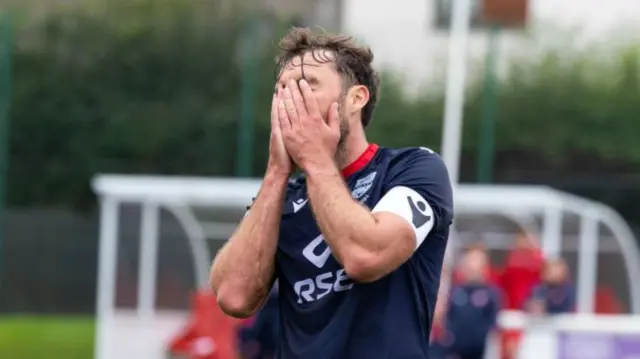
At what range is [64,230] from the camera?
19.2m

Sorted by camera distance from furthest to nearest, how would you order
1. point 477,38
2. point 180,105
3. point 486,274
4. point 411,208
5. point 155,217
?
point 477,38, point 180,105, point 155,217, point 486,274, point 411,208

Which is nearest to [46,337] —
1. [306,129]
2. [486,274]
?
[486,274]

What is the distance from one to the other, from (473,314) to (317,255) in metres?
9.01

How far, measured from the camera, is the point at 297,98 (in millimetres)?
2838

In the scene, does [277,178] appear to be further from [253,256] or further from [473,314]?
[473,314]

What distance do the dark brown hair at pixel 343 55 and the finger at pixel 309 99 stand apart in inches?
3.4

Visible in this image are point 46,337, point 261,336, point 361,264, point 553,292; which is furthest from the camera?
point 46,337

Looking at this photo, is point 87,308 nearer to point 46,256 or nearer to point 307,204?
point 46,256

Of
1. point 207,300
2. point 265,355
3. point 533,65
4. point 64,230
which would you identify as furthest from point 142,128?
point 265,355

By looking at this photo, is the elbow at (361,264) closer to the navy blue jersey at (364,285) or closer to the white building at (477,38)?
the navy blue jersey at (364,285)

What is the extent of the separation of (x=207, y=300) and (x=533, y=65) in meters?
9.20

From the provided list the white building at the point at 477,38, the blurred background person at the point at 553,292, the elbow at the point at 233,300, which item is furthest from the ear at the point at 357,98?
the white building at the point at 477,38

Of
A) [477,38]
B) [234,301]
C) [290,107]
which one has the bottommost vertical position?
[477,38]

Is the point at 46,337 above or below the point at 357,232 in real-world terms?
below
